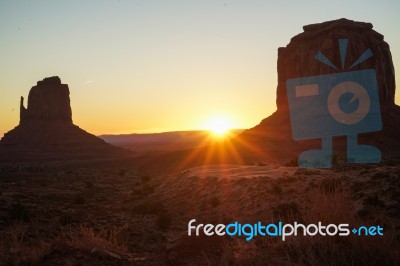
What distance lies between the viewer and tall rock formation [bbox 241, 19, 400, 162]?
75.5 metres

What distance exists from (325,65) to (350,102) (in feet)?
47.1

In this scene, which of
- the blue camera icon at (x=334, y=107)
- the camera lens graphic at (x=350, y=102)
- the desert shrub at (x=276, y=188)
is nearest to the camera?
the desert shrub at (x=276, y=188)

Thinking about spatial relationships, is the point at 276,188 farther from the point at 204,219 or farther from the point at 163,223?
the point at 163,223

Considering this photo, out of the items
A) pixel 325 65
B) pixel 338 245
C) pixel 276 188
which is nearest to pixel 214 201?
pixel 276 188

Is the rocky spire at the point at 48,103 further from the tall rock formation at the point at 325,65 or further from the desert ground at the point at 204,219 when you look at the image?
the desert ground at the point at 204,219

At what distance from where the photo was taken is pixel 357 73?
88.1 meters

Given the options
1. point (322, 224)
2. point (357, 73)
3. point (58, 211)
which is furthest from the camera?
point (357, 73)

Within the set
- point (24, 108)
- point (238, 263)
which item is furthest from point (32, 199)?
point (24, 108)

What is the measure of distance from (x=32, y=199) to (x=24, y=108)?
101339mm

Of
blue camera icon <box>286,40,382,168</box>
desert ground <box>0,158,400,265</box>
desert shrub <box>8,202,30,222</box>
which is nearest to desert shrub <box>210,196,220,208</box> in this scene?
desert ground <box>0,158,400,265</box>

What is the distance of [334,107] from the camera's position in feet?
259

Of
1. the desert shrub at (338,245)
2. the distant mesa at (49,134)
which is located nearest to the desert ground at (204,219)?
the desert shrub at (338,245)

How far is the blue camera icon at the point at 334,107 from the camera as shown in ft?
233

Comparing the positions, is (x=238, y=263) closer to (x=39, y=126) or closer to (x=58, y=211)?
(x=58, y=211)
